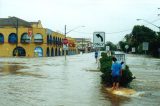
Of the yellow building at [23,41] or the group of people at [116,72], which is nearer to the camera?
the group of people at [116,72]

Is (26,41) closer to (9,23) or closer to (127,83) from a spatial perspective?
(9,23)

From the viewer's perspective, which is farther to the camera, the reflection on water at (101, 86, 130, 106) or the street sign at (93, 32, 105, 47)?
Answer: the street sign at (93, 32, 105, 47)

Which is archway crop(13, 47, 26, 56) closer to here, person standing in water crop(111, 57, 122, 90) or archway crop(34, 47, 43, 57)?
archway crop(34, 47, 43, 57)

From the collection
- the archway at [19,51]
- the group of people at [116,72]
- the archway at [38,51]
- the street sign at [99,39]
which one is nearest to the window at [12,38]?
the archway at [19,51]

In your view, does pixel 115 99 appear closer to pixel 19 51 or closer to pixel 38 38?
pixel 19 51

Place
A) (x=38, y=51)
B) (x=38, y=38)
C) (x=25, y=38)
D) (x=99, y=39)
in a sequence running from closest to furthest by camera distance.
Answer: (x=99, y=39) < (x=25, y=38) < (x=38, y=51) < (x=38, y=38)

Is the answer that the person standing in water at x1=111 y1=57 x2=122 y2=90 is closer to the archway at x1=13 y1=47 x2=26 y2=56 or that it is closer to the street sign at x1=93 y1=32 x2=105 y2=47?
the street sign at x1=93 y1=32 x2=105 y2=47

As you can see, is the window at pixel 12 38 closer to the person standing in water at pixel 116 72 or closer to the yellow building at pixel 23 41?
the yellow building at pixel 23 41

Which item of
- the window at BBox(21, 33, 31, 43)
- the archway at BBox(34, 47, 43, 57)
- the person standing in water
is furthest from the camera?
the archway at BBox(34, 47, 43, 57)

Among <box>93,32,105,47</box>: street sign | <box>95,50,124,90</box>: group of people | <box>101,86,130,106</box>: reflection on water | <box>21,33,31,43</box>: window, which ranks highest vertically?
<box>21,33,31,43</box>: window

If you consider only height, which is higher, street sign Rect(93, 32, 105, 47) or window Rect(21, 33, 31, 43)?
window Rect(21, 33, 31, 43)

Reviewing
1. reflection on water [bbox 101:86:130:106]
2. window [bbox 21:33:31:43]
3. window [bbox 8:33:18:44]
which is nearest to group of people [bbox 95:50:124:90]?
reflection on water [bbox 101:86:130:106]

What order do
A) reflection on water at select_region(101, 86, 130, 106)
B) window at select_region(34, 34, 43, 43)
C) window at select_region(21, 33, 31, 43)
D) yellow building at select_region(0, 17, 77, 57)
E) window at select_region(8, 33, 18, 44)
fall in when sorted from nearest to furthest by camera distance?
reflection on water at select_region(101, 86, 130, 106) → yellow building at select_region(0, 17, 77, 57) → window at select_region(21, 33, 31, 43) → window at select_region(8, 33, 18, 44) → window at select_region(34, 34, 43, 43)

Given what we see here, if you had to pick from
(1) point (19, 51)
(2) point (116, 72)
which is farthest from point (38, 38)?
(2) point (116, 72)
